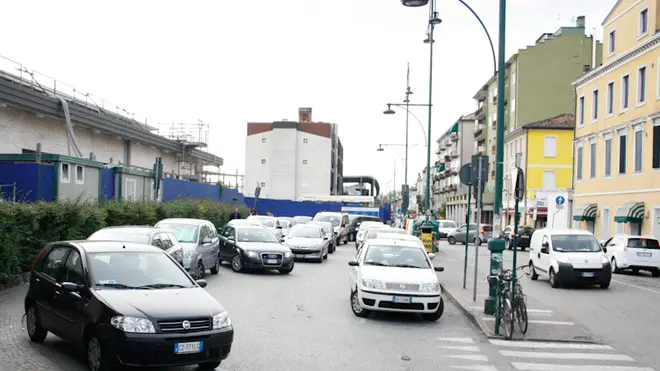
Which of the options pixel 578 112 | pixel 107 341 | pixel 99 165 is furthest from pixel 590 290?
pixel 578 112

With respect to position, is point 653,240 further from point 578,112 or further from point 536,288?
point 578,112

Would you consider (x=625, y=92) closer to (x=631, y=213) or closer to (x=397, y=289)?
(x=631, y=213)

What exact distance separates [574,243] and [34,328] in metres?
15.9

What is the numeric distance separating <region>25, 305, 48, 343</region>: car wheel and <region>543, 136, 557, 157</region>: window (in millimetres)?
53255

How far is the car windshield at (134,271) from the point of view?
26.4 ft

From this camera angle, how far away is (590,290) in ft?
62.0

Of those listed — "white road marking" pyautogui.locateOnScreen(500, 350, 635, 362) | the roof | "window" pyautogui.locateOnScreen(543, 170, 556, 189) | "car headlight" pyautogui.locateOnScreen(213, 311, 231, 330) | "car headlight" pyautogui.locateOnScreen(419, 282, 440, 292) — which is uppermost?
the roof

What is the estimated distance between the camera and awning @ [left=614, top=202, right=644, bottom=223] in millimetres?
31094

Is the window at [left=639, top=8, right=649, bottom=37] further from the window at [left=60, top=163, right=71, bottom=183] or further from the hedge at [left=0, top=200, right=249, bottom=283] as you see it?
the window at [left=60, top=163, right=71, bottom=183]

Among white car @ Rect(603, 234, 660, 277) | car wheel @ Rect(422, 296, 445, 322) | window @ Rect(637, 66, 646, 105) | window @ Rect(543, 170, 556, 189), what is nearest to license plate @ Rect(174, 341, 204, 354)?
car wheel @ Rect(422, 296, 445, 322)

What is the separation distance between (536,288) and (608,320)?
5.90m

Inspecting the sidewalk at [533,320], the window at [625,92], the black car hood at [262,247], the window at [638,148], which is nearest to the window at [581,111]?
the window at [625,92]

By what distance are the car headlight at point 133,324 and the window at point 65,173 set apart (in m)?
17.9

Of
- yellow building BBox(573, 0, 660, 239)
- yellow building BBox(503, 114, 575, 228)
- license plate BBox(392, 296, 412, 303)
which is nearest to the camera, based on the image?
license plate BBox(392, 296, 412, 303)
